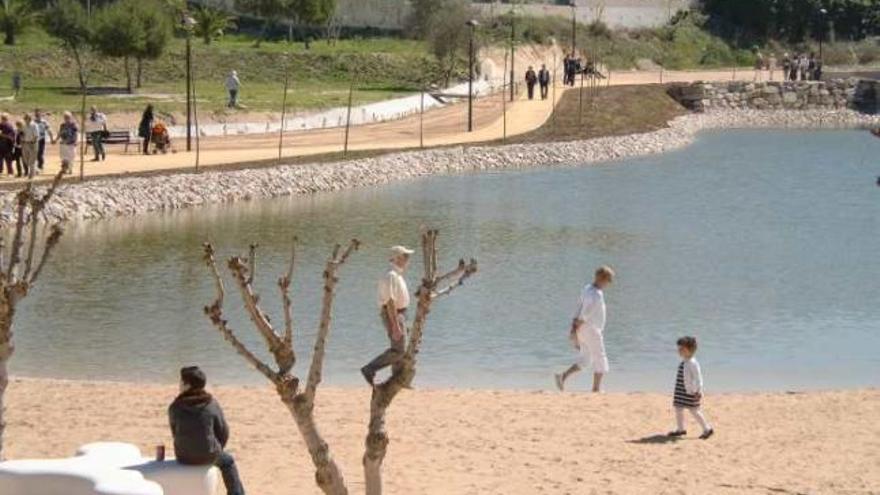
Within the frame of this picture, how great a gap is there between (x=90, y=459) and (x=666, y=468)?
5.18 metres

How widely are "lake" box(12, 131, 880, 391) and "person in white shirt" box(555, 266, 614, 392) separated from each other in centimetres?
148

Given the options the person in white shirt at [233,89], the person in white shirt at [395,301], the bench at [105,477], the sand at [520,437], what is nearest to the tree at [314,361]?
the bench at [105,477]

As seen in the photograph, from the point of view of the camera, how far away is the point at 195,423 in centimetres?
1265

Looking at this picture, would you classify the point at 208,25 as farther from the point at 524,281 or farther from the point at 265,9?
the point at 524,281

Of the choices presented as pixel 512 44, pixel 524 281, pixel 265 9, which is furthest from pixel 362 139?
pixel 265 9

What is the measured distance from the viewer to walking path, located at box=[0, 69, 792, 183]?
4150cm

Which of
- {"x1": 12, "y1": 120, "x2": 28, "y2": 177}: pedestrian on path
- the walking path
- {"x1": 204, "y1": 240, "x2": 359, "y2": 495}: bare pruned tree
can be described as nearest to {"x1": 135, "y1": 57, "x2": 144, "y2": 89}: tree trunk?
the walking path

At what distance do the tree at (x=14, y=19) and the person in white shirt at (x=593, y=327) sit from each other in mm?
51867

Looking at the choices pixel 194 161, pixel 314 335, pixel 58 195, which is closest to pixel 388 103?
pixel 194 161

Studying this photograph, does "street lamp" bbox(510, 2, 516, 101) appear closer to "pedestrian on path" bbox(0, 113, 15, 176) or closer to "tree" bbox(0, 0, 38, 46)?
"tree" bbox(0, 0, 38, 46)

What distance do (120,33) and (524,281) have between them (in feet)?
104

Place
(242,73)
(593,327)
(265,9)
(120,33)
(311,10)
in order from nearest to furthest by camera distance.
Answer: (593,327), (120,33), (242,73), (311,10), (265,9)

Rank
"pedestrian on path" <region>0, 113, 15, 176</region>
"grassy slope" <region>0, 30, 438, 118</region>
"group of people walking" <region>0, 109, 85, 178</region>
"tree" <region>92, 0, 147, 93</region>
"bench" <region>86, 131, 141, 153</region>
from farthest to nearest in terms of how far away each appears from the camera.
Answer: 1. "tree" <region>92, 0, 147, 93</region>
2. "grassy slope" <region>0, 30, 438, 118</region>
3. "bench" <region>86, 131, 141, 153</region>
4. "pedestrian on path" <region>0, 113, 15, 176</region>
5. "group of people walking" <region>0, 109, 85, 178</region>

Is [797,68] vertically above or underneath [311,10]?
underneath
